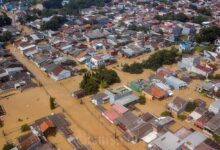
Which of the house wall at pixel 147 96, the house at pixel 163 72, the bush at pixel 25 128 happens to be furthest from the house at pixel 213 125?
the bush at pixel 25 128

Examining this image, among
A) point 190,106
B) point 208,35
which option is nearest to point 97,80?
point 190,106

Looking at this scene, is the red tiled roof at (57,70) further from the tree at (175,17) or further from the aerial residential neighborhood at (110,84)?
the tree at (175,17)

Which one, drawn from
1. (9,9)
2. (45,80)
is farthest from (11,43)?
(9,9)

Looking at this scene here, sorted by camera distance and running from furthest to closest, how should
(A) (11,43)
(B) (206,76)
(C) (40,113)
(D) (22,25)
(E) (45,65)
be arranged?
(D) (22,25) → (A) (11,43) → (E) (45,65) → (B) (206,76) → (C) (40,113)

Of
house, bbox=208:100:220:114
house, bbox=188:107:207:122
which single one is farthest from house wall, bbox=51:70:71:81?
house, bbox=208:100:220:114

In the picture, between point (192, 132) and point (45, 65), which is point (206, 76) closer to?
point (192, 132)

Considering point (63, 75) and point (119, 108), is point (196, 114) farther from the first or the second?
point (63, 75)

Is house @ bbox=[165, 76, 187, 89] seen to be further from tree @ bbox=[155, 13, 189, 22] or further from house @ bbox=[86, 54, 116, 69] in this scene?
tree @ bbox=[155, 13, 189, 22]
